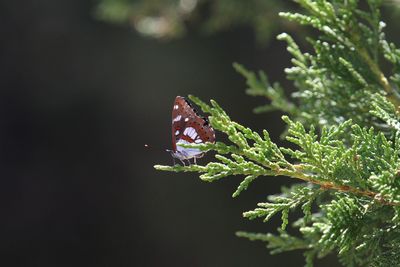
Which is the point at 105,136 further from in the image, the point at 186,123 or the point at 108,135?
the point at 186,123

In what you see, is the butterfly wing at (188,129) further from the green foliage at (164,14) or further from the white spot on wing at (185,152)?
the green foliage at (164,14)

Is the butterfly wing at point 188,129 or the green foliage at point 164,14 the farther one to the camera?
the green foliage at point 164,14

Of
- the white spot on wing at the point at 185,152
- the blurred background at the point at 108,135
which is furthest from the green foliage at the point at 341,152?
the blurred background at the point at 108,135

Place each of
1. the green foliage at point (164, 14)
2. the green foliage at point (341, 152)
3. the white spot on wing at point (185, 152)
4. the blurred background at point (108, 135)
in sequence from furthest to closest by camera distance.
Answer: the blurred background at point (108, 135) → the green foliage at point (164, 14) → the white spot on wing at point (185, 152) → the green foliage at point (341, 152)

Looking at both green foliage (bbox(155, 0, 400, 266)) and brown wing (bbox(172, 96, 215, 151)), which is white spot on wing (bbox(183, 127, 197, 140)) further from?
green foliage (bbox(155, 0, 400, 266))

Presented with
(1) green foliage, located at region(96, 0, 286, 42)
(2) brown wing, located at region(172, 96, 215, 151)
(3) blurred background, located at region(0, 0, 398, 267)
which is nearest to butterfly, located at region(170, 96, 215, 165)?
(2) brown wing, located at region(172, 96, 215, 151)

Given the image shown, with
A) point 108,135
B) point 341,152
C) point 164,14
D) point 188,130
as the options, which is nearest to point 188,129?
point 188,130
